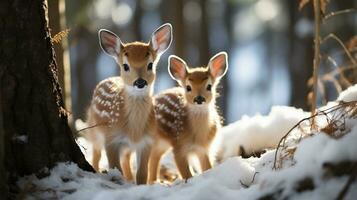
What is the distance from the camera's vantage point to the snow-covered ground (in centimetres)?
317

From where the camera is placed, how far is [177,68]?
623 cm

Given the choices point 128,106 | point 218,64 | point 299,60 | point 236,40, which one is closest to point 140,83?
point 128,106

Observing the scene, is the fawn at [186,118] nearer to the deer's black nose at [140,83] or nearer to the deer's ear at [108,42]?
the deer's black nose at [140,83]

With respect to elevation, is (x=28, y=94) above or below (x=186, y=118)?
above

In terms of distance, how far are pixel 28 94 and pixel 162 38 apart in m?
2.15

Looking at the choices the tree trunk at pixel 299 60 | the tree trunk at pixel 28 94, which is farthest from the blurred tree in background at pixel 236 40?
the tree trunk at pixel 28 94

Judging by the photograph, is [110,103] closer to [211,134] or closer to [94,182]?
[211,134]

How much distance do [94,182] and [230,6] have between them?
798 inches

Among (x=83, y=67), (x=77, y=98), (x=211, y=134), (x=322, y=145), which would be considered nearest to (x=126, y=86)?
(x=211, y=134)

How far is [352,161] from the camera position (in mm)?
3146

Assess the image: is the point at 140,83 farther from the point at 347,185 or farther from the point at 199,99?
the point at 347,185

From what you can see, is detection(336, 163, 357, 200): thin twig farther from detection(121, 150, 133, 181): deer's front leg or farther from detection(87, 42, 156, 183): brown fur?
detection(121, 150, 133, 181): deer's front leg

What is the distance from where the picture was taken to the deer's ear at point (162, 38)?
5.76 meters

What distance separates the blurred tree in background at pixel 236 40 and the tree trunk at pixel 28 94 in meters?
11.8
